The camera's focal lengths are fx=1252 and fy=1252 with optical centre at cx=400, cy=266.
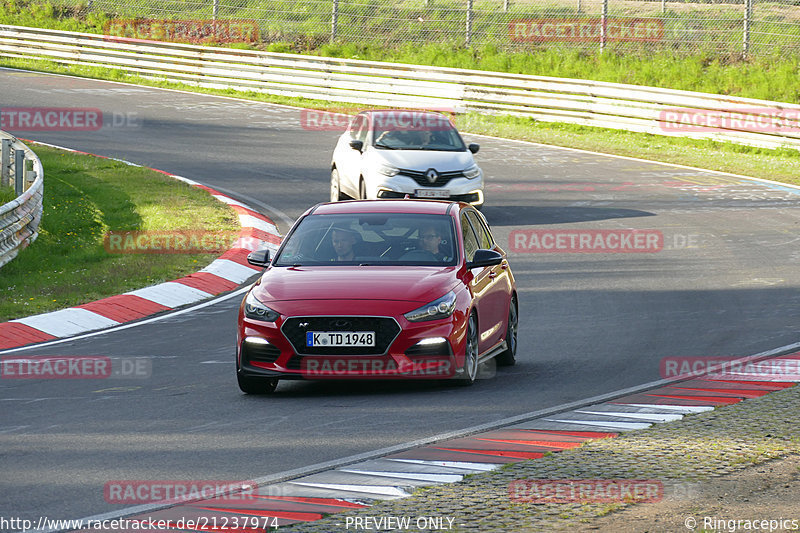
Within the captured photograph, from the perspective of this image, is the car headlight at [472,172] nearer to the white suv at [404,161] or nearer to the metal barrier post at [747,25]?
the white suv at [404,161]

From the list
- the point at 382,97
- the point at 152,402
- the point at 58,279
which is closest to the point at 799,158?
the point at 382,97

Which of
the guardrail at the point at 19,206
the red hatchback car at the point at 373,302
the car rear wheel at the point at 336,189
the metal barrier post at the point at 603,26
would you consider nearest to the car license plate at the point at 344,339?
the red hatchback car at the point at 373,302

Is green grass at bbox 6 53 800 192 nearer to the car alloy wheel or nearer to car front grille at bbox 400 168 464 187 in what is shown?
car front grille at bbox 400 168 464 187

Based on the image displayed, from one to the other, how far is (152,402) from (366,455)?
2.45 meters

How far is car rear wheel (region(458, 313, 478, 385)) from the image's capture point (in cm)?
999

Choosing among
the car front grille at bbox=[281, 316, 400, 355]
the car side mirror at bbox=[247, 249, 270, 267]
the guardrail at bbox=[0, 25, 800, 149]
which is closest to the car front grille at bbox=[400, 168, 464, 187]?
the car side mirror at bbox=[247, 249, 270, 267]

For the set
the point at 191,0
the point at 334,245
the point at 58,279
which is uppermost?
the point at 191,0

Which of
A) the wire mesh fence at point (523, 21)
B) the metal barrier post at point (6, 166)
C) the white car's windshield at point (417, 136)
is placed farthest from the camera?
the wire mesh fence at point (523, 21)

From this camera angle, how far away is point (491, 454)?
7746 mm

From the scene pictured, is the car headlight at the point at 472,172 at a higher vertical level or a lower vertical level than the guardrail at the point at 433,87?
lower

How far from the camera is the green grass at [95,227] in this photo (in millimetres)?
15159

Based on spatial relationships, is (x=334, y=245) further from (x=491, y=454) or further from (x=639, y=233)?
(x=639, y=233)

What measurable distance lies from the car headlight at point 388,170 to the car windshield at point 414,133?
78 centimetres

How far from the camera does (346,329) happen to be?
374 inches
